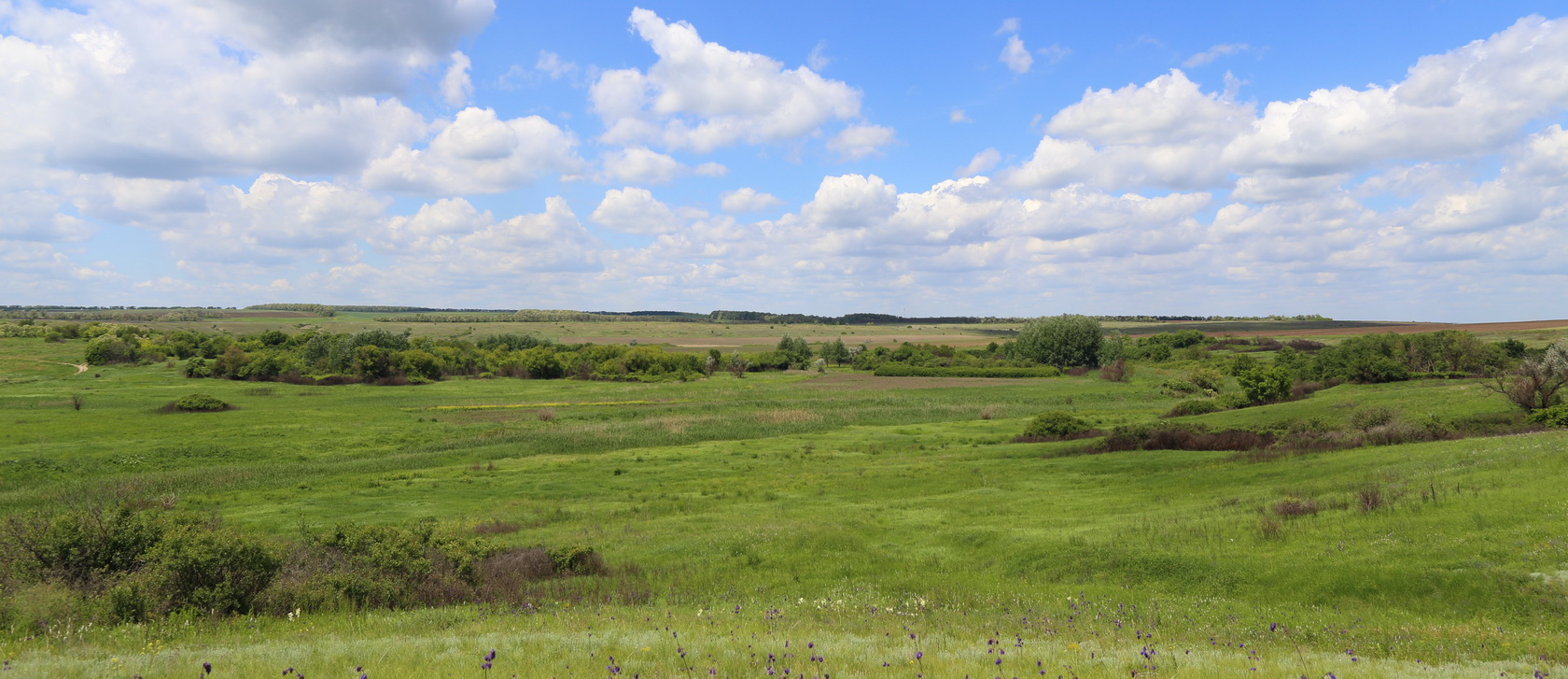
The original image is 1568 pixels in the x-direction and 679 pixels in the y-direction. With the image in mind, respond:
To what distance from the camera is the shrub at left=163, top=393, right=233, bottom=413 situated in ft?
218

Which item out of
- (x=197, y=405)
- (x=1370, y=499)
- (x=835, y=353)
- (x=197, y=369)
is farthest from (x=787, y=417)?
(x=835, y=353)

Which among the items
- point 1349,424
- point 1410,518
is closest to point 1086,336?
point 1349,424

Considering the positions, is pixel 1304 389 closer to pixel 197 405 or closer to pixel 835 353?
pixel 835 353

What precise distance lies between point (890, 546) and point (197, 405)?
2831 inches

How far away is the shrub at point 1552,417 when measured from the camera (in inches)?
1149

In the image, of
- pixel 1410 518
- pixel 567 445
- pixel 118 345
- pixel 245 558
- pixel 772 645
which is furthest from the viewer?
pixel 118 345

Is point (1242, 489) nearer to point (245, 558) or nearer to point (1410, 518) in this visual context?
point (1410, 518)

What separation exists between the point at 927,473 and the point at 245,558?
2809 cm

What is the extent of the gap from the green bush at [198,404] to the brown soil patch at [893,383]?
65.1 meters

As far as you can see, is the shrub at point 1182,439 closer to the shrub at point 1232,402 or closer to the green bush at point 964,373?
the shrub at point 1232,402

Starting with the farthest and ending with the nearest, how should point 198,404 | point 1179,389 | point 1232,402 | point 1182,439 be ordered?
point 1179,389
point 198,404
point 1232,402
point 1182,439

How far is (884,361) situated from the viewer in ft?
463

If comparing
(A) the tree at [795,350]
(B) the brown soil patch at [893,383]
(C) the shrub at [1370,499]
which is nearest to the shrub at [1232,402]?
(B) the brown soil patch at [893,383]

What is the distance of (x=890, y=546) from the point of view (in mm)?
21562
